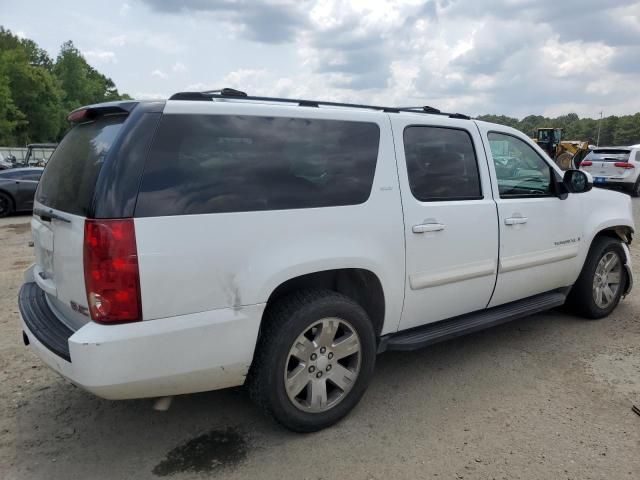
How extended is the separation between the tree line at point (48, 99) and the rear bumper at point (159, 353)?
4058cm

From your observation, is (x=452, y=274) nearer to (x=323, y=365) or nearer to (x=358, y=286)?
(x=358, y=286)

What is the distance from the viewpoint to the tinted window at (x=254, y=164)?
98.5 inches

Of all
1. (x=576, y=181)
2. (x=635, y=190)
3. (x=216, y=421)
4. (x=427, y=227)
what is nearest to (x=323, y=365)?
(x=216, y=421)

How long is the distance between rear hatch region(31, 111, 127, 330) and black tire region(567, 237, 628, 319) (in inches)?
169

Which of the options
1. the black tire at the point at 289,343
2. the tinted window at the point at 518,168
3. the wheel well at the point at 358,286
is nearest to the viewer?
the black tire at the point at 289,343

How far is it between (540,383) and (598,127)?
10964 cm

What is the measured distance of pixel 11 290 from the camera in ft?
19.8

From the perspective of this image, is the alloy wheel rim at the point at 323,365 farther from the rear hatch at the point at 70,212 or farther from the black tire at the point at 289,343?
the rear hatch at the point at 70,212

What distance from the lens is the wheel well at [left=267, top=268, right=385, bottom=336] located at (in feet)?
10.4

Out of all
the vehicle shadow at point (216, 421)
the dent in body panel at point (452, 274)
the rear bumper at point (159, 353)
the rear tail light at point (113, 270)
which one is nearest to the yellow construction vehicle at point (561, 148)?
the dent in body panel at point (452, 274)

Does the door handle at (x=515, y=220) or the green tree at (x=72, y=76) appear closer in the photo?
the door handle at (x=515, y=220)

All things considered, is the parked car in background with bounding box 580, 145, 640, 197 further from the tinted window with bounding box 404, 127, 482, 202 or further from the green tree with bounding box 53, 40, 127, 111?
the green tree with bounding box 53, 40, 127, 111

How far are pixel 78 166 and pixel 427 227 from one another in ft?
7.07

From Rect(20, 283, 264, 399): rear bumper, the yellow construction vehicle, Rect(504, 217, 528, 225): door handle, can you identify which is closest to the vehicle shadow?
Rect(20, 283, 264, 399): rear bumper
